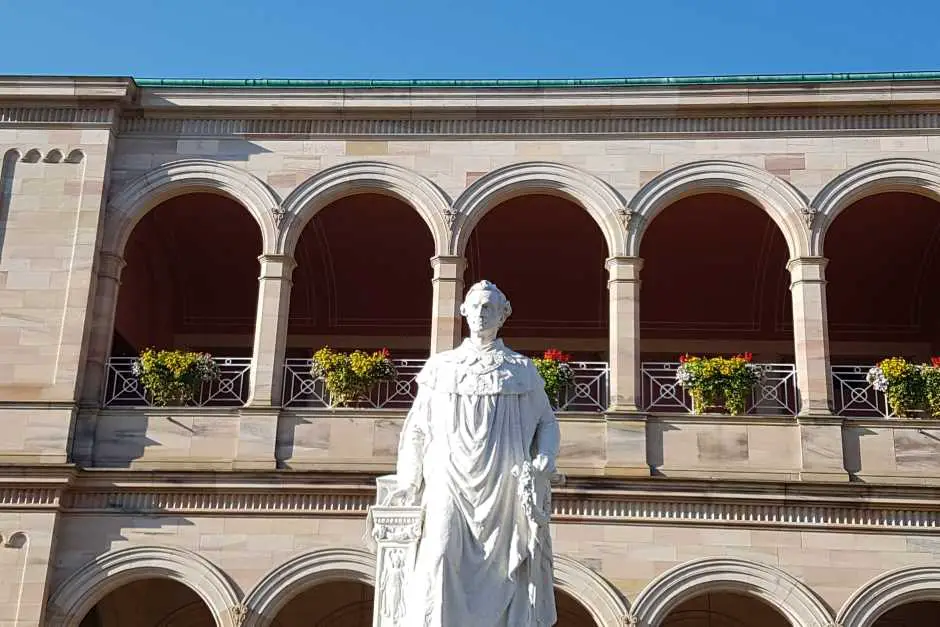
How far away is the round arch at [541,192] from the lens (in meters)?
16.7

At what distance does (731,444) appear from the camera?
15547mm

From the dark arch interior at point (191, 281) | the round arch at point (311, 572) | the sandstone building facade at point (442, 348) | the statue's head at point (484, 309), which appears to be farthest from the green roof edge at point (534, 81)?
the statue's head at point (484, 309)

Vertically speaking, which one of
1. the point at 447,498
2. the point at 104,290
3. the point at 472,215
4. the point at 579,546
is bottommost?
the point at 447,498

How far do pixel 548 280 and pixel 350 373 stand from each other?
19.4 feet

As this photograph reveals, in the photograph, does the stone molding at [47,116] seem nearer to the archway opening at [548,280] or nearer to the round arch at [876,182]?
the archway opening at [548,280]

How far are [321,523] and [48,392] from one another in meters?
3.85

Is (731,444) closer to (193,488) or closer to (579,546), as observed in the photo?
(579,546)

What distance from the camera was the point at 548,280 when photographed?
21188mm

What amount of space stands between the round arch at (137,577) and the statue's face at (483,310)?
8.50 meters

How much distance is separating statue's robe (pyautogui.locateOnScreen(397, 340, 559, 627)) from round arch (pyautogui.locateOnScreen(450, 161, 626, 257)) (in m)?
8.98

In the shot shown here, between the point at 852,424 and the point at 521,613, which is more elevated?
the point at 852,424

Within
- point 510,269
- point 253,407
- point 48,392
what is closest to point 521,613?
point 253,407

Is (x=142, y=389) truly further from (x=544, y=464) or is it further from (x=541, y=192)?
(x=544, y=464)

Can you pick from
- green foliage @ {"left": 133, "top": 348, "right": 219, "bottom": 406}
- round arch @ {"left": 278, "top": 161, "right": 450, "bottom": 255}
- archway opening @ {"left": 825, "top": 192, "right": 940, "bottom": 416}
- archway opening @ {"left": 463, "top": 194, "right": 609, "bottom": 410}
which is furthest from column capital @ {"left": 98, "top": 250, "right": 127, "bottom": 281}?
archway opening @ {"left": 825, "top": 192, "right": 940, "bottom": 416}
